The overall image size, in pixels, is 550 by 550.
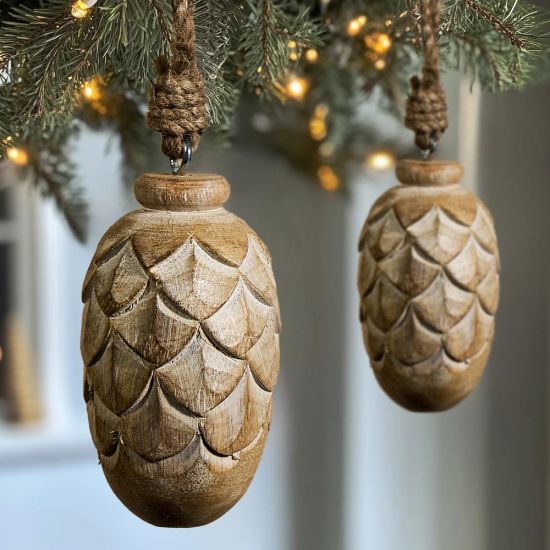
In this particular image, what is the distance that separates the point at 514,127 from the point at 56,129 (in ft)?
1.78

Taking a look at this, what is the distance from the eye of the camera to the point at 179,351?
332mm

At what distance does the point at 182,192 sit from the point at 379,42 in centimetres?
28

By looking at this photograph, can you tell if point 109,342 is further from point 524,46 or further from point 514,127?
point 514,127

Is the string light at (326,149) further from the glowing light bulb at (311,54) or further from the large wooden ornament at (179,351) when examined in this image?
the large wooden ornament at (179,351)

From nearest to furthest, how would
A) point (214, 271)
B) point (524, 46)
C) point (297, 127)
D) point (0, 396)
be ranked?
point (214, 271)
point (524, 46)
point (297, 127)
point (0, 396)

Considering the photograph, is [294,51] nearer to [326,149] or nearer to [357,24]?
[357,24]

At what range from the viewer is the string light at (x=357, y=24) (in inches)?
22.3

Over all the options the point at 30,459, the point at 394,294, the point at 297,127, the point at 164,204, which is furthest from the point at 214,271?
the point at 30,459

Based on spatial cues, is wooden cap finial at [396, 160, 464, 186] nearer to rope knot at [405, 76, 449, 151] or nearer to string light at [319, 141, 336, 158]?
rope knot at [405, 76, 449, 151]

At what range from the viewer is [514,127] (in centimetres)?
92

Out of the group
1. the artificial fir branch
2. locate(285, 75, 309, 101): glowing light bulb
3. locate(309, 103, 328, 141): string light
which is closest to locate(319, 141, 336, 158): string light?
locate(309, 103, 328, 141): string light

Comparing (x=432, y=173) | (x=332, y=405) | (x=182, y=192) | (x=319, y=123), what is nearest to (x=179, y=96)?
(x=182, y=192)

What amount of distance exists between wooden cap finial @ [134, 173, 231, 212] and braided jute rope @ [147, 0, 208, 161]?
1 centimetres

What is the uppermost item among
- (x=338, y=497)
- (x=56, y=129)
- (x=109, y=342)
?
(x=56, y=129)
